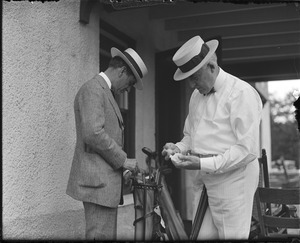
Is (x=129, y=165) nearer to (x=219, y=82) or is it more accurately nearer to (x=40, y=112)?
(x=219, y=82)

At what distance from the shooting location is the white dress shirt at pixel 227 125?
268 centimetres

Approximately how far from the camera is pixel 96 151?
289cm

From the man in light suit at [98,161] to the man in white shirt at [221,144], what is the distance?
0.39m

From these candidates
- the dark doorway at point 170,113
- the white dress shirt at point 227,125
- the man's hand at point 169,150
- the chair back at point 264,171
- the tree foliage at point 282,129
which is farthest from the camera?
the tree foliage at point 282,129

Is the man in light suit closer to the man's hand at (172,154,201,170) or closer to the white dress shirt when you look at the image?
the man's hand at (172,154,201,170)

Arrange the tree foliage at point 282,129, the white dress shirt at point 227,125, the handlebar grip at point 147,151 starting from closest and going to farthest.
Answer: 1. the white dress shirt at point 227,125
2. the handlebar grip at point 147,151
3. the tree foliage at point 282,129

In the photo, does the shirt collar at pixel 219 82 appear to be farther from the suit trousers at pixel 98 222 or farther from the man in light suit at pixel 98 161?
the suit trousers at pixel 98 222

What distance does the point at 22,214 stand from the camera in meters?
3.25

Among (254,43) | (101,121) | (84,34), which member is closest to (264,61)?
(254,43)

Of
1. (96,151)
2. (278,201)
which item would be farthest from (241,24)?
(96,151)

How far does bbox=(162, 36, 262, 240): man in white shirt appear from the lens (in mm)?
2696

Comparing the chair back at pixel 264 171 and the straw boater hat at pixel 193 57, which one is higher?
the straw boater hat at pixel 193 57

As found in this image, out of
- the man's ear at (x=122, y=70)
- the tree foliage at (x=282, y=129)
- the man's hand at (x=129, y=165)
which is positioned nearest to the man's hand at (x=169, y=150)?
the man's hand at (x=129, y=165)

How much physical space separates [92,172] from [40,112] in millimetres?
902
